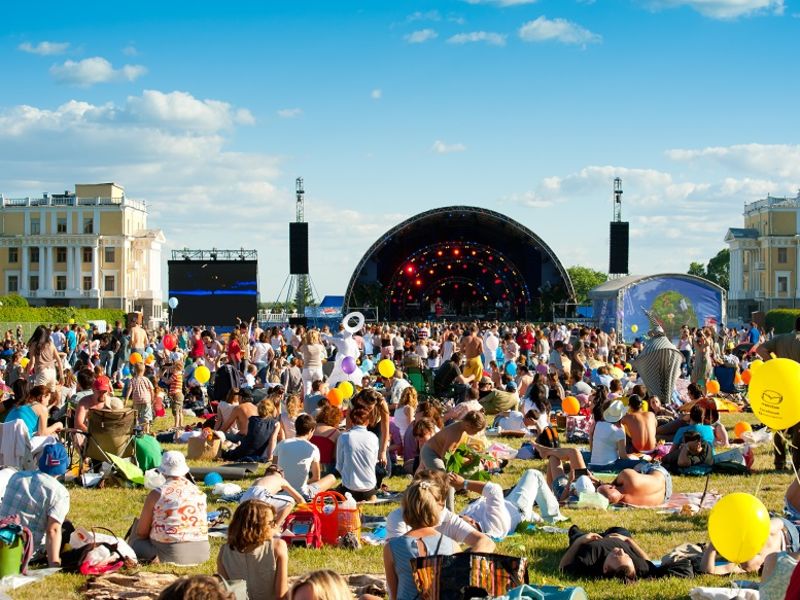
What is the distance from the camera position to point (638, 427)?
35.7 feet

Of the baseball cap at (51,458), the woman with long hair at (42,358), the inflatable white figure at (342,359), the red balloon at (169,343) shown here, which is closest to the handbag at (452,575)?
the baseball cap at (51,458)

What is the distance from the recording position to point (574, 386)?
1600cm

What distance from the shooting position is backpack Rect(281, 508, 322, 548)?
7672 millimetres

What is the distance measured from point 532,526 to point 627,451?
306 centimetres

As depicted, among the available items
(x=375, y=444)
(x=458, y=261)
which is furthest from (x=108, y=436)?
(x=458, y=261)

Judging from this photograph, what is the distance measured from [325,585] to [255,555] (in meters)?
1.19

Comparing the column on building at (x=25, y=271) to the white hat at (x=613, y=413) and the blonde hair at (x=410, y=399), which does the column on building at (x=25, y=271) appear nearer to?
the blonde hair at (x=410, y=399)

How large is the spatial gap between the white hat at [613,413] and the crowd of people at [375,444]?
15 millimetres

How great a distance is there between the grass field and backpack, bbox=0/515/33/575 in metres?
0.20

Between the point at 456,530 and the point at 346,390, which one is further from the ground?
the point at 346,390

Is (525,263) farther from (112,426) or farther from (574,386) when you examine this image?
(112,426)

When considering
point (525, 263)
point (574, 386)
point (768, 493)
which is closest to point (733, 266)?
point (525, 263)

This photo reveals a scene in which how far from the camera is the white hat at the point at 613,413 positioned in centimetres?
1100

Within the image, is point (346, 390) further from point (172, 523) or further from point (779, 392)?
point (779, 392)
